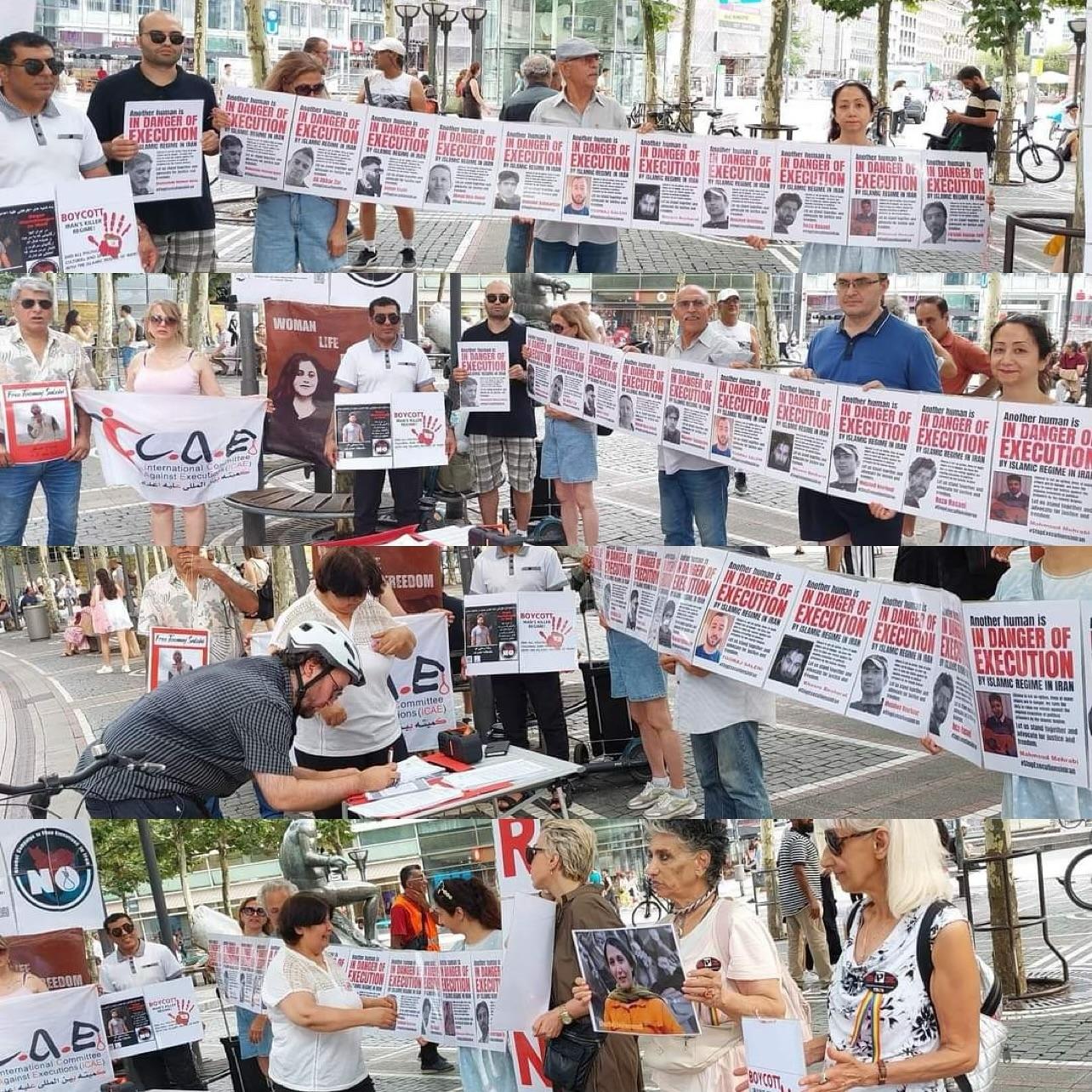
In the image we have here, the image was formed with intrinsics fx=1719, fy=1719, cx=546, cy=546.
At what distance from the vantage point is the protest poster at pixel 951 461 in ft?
21.0

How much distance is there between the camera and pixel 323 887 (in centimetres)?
705

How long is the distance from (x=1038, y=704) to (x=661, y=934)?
2.07 metres

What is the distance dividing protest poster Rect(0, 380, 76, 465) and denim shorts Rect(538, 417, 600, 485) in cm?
242

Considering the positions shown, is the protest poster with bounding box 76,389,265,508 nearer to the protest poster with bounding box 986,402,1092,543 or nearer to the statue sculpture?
the statue sculpture

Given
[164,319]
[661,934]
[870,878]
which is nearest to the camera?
[870,878]

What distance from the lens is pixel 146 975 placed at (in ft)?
23.4

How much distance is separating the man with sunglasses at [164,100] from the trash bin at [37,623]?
1.72 meters

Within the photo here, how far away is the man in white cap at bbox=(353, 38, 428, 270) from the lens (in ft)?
31.9

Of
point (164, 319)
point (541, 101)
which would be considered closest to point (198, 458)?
point (164, 319)

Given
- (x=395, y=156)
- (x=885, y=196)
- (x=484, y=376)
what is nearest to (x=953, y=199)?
(x=885, y=196)

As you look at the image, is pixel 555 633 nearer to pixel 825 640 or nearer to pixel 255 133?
pixel 825 640

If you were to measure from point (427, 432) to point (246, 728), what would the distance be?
3.03 m

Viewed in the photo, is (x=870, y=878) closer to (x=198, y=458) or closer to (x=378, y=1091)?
(x=378, y=1091)

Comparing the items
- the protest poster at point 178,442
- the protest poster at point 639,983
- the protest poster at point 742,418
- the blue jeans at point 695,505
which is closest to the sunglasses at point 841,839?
the protest poster at point 639,983
